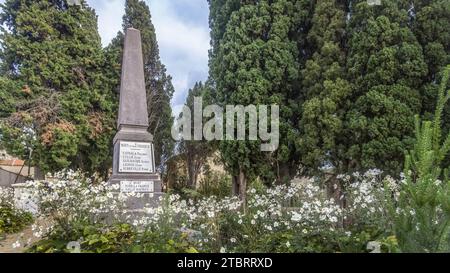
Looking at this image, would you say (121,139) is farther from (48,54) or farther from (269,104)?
(48,54)

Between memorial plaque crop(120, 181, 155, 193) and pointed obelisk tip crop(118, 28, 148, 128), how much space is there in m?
1.45

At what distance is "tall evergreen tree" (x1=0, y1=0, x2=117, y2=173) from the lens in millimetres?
10492

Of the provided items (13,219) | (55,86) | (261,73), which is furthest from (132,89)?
(55,86)

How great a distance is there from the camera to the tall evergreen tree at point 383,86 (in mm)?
6859

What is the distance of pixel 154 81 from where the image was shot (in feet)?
45.2

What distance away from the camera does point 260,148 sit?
27.7ft

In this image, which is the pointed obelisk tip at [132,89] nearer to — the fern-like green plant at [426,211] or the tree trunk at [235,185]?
the tree trunk at [235,185]

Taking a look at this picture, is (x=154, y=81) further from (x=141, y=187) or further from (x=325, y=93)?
(x=325, y=93)

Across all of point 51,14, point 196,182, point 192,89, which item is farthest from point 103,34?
point 196,182

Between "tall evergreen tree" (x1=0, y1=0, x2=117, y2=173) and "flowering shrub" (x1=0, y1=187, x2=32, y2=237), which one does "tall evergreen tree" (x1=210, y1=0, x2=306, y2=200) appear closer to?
"flowering shrub" (x1=0, y1=187, x2=32, y2=237)

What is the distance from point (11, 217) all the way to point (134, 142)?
10.9 ft

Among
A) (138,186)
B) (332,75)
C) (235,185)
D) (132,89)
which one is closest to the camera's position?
(138,186)

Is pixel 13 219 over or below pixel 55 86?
below

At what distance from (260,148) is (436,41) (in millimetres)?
4828
